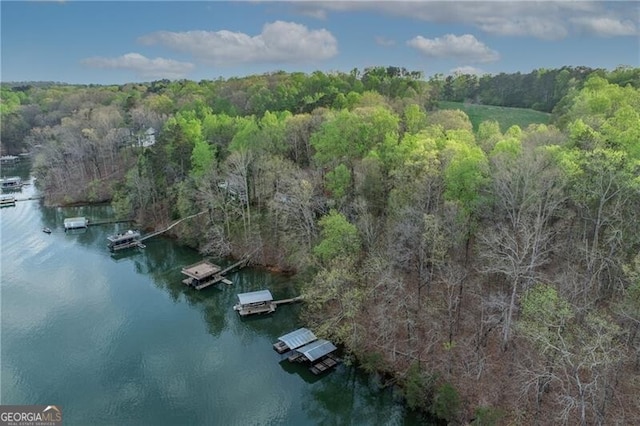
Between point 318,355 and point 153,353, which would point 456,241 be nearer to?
point 318,355

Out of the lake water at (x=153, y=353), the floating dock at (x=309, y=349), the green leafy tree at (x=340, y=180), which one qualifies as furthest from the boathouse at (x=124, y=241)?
the floating dock at (x=309, y=349)

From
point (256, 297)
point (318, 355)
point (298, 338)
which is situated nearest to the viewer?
point (318, 355)

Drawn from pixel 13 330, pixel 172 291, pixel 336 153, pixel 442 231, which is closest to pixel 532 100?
pixel 336 153

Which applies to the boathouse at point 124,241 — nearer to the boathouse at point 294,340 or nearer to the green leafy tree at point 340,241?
the boathouse at point 294,340

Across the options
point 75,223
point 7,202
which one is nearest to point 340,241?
point 75,223

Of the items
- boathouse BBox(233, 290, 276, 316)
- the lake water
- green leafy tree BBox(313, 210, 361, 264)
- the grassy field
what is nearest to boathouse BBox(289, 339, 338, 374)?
the lake water

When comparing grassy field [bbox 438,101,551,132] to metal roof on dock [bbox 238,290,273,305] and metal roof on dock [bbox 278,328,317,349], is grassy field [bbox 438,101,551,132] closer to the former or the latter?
metal roof on dock [bbox 238,290,273,305]
